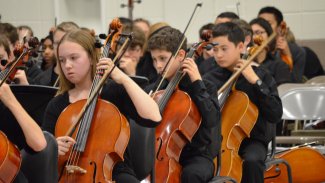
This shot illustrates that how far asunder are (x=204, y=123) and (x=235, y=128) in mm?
420

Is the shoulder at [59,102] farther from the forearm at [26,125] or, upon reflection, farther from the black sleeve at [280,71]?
the black sleeve at [280,71]

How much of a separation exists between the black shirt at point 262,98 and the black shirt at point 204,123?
0.31 m

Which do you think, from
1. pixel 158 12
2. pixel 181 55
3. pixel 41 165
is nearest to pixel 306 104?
pixel 181 55

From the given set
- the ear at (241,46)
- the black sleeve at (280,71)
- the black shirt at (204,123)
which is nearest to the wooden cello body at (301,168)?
the ear at (241,46)

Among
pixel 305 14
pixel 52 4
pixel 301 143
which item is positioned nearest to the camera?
pixel 301 143

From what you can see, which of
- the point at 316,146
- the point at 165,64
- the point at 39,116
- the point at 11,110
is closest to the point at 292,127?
the point at 316,146

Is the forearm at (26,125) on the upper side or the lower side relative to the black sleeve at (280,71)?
upper

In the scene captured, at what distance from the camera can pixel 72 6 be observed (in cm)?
849

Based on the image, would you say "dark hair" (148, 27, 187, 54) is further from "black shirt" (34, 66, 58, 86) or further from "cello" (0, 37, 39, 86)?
"black shirt" (34, 66, 58, 86)

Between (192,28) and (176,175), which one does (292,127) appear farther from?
(192,28)

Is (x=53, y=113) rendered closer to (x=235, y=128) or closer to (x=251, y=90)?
(x=235, y=128)

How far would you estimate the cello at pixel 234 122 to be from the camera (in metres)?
3.86

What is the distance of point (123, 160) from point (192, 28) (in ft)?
16.5

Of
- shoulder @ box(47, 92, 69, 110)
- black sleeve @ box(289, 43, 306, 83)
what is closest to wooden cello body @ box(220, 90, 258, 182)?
shoulder @ box(47, 92, 69, 110)
